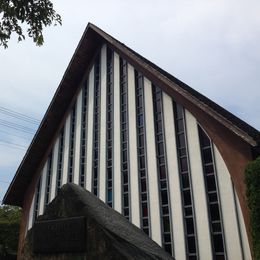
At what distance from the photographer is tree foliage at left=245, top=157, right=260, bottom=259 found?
A: 30.7 feet

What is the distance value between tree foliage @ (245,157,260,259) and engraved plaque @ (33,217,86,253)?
6.35m

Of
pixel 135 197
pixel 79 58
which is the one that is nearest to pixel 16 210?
pixel 79 58

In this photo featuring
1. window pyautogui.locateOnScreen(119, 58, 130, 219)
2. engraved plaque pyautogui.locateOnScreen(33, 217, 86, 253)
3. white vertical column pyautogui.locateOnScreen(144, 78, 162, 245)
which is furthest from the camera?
window pyautogui.locateOnScreen(119, 58, 130, 219)

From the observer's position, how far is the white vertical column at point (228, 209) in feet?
34.8

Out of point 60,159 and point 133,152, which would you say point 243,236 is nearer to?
point 133,152

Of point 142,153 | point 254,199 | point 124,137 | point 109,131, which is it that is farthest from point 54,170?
point 254,199

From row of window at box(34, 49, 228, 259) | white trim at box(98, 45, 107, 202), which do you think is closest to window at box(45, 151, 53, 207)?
row of window at box(34, 49, 228, 259)

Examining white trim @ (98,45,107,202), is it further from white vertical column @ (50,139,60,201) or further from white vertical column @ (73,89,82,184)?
white vertical column @ (50,139,60,201)

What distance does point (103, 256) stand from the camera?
4738 mm

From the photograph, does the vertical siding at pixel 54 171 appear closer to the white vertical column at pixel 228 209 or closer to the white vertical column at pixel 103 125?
the white vertical column at pixel 103 125

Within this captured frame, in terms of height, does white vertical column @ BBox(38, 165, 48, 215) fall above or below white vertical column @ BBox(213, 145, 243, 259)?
above

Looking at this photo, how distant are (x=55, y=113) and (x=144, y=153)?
8.04m

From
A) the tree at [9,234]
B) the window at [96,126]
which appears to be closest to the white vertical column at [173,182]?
the window at [96,126]

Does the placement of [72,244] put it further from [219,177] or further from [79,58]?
[79,58]
